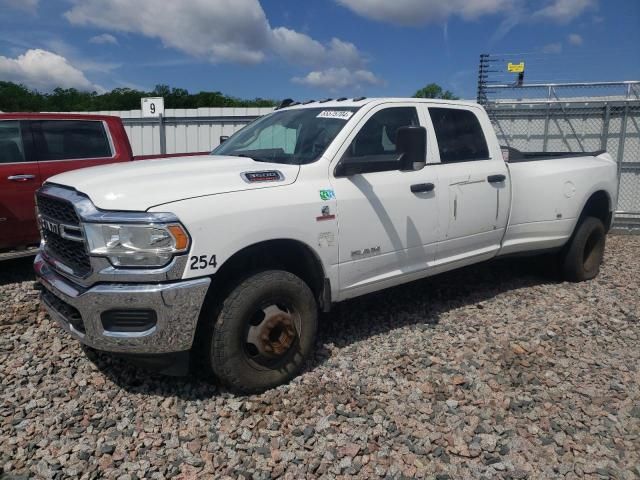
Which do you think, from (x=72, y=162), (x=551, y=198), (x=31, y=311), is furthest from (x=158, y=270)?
(x=551, y=198)

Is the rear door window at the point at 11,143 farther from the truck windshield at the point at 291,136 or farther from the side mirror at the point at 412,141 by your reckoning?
the side mirror at the point at 412,141

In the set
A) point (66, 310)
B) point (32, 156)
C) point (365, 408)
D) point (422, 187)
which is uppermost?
point (32, 156)

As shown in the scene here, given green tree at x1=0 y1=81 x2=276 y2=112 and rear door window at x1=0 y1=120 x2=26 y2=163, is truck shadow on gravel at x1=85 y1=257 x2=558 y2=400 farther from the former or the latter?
green tree at x1=0 y1=81 x2=276 y2=112

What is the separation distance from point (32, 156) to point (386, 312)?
4.25 metres

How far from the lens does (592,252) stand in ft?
19.7

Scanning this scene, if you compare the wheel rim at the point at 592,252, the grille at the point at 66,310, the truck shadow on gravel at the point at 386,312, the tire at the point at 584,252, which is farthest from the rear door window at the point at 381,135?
the wheel rim at the point at 592,252

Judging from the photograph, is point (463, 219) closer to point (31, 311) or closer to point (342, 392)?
point (342, 392)

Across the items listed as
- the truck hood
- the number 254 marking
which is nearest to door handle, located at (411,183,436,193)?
the truck hood

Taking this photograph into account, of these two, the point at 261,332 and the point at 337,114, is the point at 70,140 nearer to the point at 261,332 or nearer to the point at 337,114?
the point at 337,114

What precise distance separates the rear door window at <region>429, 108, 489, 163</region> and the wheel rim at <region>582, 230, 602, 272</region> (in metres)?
2.12

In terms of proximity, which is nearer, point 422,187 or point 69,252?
point 69,252

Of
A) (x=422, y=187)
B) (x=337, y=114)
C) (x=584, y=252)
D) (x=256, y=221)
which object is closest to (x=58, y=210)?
(x=256, y=221)

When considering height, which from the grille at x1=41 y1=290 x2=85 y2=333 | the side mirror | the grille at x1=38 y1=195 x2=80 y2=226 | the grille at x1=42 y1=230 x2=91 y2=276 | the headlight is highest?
the side mirror

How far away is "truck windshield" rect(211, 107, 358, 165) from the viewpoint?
378 cm
